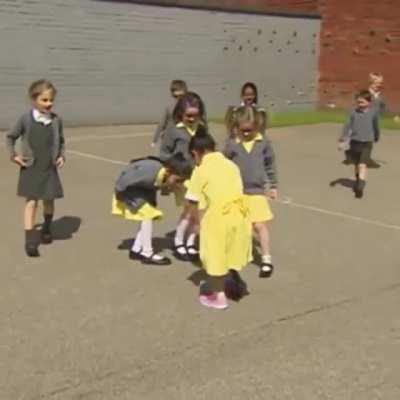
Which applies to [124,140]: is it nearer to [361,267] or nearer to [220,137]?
[220,137]

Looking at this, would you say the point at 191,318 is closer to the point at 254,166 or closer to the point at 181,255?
the point at 181,255

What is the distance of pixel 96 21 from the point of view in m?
18.1

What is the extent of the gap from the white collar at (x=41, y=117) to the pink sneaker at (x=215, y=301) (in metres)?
2.27

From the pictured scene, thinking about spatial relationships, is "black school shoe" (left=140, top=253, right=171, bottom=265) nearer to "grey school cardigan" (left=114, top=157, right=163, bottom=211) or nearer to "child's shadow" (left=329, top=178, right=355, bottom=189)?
"grey school cardigan" (left=114, top=157, right=163, bottom=211)

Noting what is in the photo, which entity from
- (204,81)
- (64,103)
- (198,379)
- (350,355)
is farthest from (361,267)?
(204,81)

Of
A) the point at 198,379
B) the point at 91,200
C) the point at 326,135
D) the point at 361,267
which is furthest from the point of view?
the point at 326,135

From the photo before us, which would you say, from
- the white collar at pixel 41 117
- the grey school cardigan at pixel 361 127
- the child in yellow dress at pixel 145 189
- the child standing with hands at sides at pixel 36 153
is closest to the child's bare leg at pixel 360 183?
the grey school cardigan at pixel 361 127

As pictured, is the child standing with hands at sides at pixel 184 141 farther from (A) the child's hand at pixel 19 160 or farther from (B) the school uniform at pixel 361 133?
(B) the school uniform at pixel 361 133

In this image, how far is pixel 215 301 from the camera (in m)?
5.40

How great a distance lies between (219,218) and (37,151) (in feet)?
7.06

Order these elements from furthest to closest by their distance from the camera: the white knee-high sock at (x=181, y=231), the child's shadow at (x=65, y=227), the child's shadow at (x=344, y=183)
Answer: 1. the child's shadow at (x=344, y=183)
2. the child's shadow at (x=65, y=227)
3. the white knee-high sock at (x=181, y=231)

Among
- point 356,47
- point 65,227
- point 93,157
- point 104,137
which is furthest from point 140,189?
point 356,47

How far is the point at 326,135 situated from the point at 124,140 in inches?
178

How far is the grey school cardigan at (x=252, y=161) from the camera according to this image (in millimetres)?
6375
